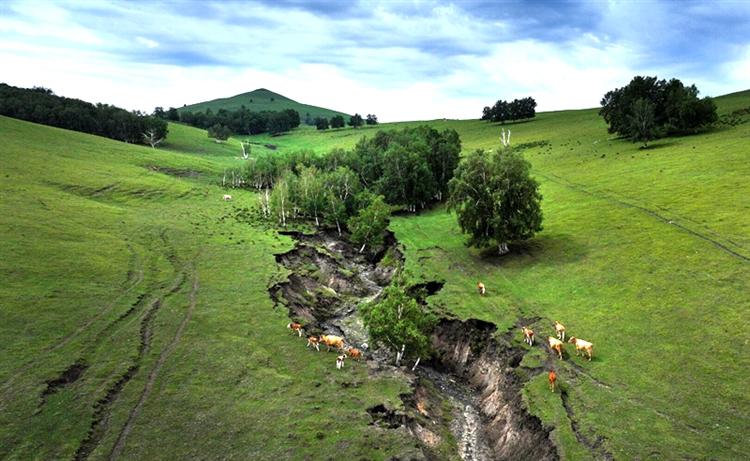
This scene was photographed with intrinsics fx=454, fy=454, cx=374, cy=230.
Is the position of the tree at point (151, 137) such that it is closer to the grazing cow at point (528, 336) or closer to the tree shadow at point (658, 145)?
the tree shadow at point (658, 145)

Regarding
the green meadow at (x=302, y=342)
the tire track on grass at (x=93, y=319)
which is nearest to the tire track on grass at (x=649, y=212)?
the green meadow at (x=302, y=342)

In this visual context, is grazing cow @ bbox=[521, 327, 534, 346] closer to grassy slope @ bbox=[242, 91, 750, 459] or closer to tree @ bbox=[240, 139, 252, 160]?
grassy slope @ bbox=[242, 91, 750, 459]

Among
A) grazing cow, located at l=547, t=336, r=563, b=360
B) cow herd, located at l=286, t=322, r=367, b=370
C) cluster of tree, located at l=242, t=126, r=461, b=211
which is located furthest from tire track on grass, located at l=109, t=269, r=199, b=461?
cluster of tree, located at l=242, t=126, r=461, b=211

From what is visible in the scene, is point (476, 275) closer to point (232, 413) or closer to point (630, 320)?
point (630, 320)

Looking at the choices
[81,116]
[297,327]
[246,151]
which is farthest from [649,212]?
[81,116]

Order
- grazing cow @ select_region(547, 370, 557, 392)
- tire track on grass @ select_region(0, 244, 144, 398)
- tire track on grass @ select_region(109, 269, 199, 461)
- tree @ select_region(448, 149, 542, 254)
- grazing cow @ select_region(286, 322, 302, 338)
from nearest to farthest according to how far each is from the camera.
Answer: tire track on grass @ select_region(109, 269, 199, 461)
tire track on grass @ select_region(0, 244, 144, 398)
grazing cow @ select_region(547, 370, 557, 392)
grazing cow @ select_region(286, 322, 302, 338)
tree @ select_region(448, 149, 542, 254)
